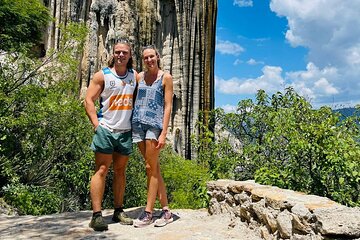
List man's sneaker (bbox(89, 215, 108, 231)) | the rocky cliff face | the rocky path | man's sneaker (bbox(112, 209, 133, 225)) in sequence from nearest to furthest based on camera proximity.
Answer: the rocky path, man's sneaker (bbox(89, 215, 108, 231)), man's sneaker (bbox(112, 209, 133, 225)), the rocky cliff face

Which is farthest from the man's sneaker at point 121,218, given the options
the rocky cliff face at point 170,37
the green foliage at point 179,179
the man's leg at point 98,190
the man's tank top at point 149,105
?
the rocky cliff face at point 170,37

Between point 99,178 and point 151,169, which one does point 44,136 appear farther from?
point 151,169

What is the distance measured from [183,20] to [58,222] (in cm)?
1718

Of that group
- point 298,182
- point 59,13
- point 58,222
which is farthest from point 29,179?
point 59,13

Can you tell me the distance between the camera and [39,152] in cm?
895

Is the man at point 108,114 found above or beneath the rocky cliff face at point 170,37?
beneath

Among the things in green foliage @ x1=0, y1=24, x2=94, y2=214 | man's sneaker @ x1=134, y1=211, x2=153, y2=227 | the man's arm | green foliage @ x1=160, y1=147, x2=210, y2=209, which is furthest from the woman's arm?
green foliage @ x1=160, y1=147, x2=210, y2=209

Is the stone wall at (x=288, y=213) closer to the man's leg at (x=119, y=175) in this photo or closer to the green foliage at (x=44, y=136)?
the man's leg at (x=119, y=175)

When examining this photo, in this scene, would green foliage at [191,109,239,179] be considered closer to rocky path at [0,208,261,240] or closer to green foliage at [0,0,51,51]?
rocky path at [0,208,261,240]

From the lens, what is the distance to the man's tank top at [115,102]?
371cm

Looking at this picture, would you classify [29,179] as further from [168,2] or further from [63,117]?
[168,2]

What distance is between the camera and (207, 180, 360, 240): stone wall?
2.39 m

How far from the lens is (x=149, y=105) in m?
3.73

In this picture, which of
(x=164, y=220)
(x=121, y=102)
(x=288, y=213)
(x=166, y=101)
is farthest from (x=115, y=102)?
(x=288, y=213)
